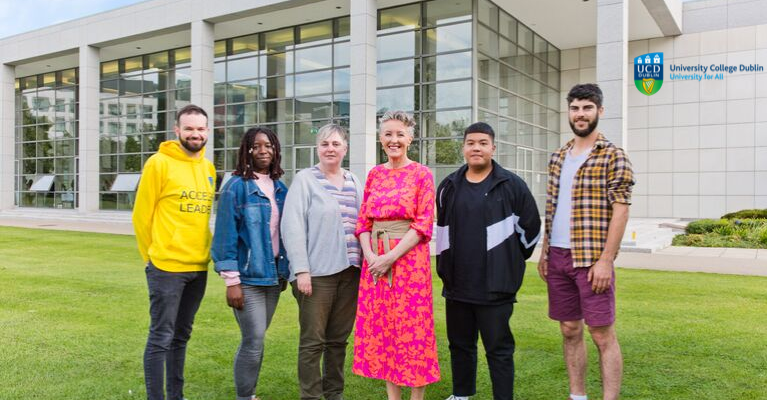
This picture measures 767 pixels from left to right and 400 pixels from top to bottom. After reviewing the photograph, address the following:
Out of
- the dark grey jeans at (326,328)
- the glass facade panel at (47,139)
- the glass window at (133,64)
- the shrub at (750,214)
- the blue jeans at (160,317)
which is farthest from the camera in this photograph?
the glass facade panel at (47,139)

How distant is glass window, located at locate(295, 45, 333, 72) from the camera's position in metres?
23.2

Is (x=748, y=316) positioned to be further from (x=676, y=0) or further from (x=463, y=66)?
(x=676, y=0)

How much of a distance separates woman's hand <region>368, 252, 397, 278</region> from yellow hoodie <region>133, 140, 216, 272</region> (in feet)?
3.84

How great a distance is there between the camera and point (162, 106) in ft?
93.4

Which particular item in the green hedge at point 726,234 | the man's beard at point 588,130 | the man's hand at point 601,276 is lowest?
the green hedge at point 726,234

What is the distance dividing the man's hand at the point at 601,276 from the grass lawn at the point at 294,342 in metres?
1.24

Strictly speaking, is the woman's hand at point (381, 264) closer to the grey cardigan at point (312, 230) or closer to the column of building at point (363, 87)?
the grey cardigan at point (312, 230)

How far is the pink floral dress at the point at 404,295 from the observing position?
12.8 feet

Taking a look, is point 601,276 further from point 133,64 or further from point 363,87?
point 133,64

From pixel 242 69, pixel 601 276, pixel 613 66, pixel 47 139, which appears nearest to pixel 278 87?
pixel 242 69

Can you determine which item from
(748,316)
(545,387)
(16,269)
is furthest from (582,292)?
(16,269)

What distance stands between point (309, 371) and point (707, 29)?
2523 cm

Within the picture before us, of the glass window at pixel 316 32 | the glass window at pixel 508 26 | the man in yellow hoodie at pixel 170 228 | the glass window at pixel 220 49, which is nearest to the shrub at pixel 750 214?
the glass window at pixel 508 26

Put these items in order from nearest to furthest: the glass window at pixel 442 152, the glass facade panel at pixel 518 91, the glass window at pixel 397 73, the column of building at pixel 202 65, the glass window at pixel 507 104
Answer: the glass window at pixel 442 152, the glass facade panel at pixel 518 91, the glass window at pixel 397 73, the glass window at pixel 507 104, the column of building at pixel 202 65
